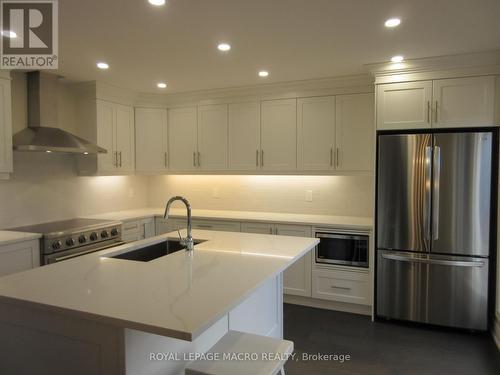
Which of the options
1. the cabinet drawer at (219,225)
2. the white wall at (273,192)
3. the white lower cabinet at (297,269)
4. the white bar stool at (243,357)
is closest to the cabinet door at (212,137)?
the white wall at (273,192)

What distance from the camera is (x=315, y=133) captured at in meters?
4.15

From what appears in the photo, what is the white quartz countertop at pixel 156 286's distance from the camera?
1348mm

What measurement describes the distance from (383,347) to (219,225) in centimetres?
215

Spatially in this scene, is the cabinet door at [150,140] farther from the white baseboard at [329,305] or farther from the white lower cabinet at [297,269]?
the white baseboard at [329,305]

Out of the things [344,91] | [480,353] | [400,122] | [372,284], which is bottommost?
[480,353]

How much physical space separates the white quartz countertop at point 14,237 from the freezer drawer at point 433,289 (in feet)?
10.5

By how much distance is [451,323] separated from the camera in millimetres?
3316

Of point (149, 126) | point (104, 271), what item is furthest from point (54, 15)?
point (149, 126)

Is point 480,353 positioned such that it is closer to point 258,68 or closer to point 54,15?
point 258,68

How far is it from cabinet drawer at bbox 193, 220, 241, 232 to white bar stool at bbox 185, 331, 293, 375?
2333mm

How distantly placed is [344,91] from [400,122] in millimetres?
796

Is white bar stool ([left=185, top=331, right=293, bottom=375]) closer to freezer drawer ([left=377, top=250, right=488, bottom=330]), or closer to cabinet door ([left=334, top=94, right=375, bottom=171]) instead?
freezer drawer ([left=377, top=250, right=488, bottom=330])

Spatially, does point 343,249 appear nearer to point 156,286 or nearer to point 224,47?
point 224,47

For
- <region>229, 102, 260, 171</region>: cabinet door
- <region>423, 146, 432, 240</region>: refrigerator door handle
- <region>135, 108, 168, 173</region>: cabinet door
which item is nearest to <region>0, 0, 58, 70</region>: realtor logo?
<region>135, 108, 168, 173</region>: cabinet door
